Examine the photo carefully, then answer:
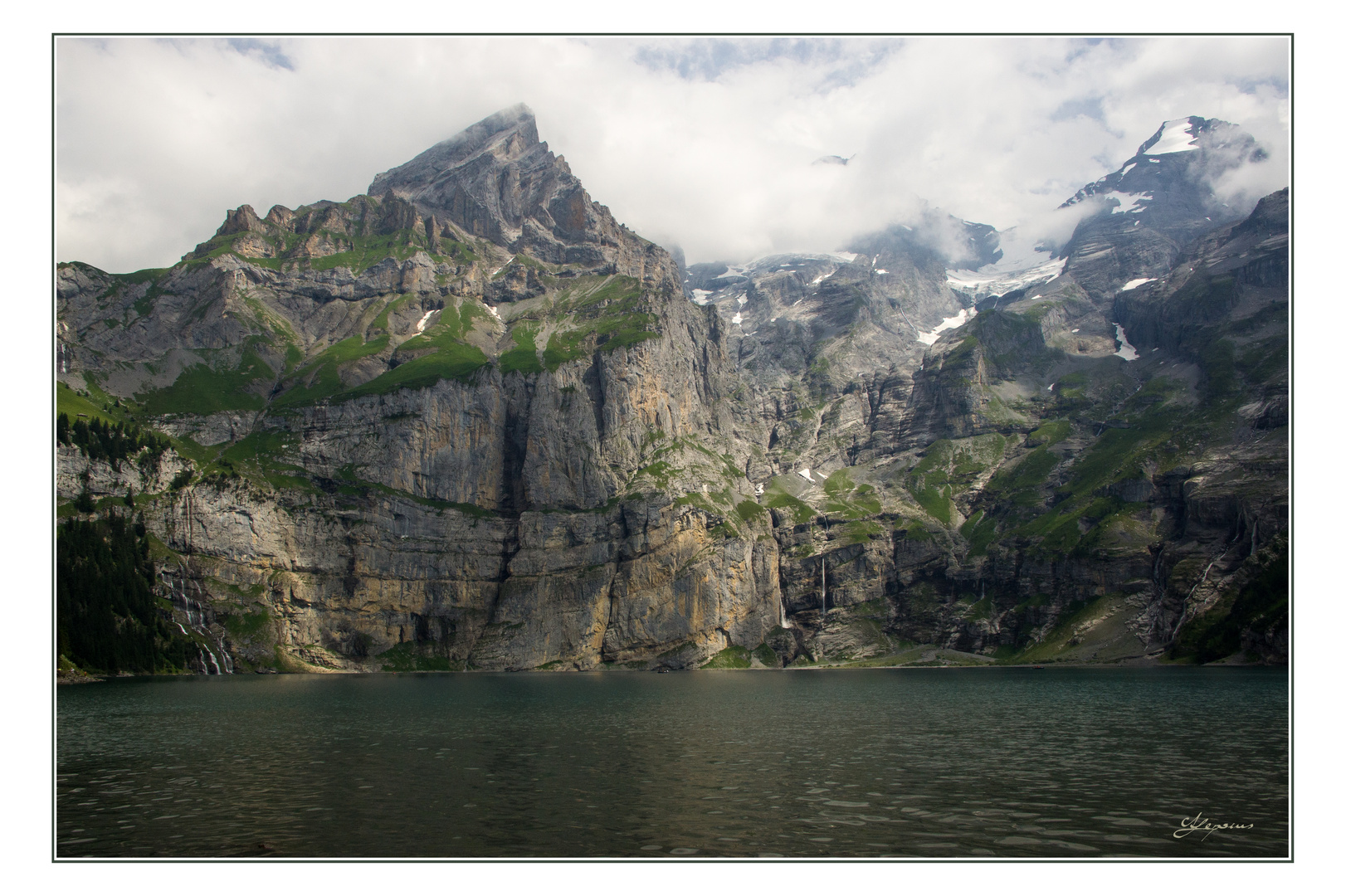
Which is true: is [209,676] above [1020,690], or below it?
below

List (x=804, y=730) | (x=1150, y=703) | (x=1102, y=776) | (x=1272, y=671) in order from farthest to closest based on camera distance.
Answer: (x=1272, y=671)
(x=1150, y=703)
(x=804, y=730)
(x=1102, y=776)

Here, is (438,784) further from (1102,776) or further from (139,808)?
(1102,776)

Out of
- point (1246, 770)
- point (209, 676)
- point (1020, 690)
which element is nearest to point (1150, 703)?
point (1020, 690)

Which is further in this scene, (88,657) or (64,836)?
(88,657)

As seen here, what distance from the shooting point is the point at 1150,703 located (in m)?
101

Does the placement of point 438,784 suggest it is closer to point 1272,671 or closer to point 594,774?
point 594,774

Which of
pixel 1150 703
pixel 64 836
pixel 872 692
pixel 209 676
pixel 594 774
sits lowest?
pixel 209 676

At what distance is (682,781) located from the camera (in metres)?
54.4

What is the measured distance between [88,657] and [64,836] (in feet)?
601

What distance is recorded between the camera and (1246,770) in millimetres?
52625

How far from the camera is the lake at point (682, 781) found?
38844 millimetres

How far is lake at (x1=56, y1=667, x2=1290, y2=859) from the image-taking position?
3884 centimetres

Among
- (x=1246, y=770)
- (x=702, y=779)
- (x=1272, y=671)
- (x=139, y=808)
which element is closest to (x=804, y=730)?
(x=702, y=779)

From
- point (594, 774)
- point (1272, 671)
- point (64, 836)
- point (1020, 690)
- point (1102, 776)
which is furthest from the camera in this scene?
point (1272, 671)
